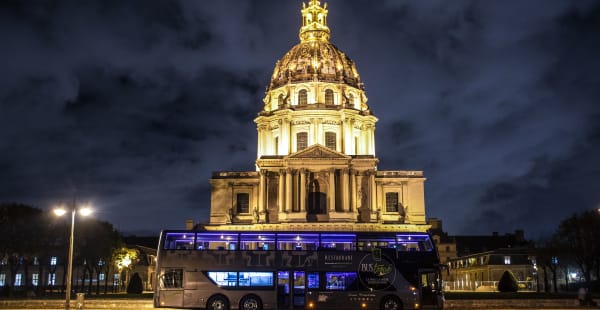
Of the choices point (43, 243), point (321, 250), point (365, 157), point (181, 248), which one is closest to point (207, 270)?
point (181, 248)

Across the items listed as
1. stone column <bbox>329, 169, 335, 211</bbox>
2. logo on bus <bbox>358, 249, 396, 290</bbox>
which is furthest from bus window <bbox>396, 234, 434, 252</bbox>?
stone column <bbox>329, 169, 335, 211</bbox>

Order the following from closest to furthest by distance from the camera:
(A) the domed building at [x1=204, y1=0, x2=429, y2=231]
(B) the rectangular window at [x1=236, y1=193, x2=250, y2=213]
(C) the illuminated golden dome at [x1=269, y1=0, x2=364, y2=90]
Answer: (A) the domed building at [x1=204, y1=0, x2=429, y2=231] < (B) the rectangular window at [x1=236, y1=193, x2=250, y2=213] < (C) the illuminated golden dome at [x1=269, y1=0, x2=364, y2=90]

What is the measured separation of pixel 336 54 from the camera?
94312 millimetres

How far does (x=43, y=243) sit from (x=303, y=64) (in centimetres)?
4682

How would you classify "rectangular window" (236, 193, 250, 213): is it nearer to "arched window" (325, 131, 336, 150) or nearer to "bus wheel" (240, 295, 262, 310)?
"arched window" (325, 131, 336, 150)

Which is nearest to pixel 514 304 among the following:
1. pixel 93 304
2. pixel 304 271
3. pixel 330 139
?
pixel 304 271

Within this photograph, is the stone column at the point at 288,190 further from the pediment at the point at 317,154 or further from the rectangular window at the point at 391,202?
the rectangular window at the point at 391,202

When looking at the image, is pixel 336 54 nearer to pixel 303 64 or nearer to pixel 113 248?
pixel 303 64

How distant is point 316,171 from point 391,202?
1086cm

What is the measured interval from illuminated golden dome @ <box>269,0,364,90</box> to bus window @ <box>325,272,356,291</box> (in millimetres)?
60866

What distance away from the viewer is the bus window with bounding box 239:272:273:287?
3053 centimetres

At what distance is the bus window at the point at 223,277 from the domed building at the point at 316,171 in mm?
41212

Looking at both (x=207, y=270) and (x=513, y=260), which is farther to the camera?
(x=513, y=260)

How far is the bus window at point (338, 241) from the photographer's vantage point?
100 ft
